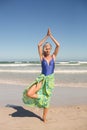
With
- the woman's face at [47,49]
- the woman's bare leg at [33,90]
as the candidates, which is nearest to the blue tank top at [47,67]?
the woman's face at [47,49]

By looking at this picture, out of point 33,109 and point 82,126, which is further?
point 33,109

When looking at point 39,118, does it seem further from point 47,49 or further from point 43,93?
point 47,49

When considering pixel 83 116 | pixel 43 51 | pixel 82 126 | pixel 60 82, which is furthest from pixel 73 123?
pixel 60 82

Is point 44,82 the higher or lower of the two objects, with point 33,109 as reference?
higher

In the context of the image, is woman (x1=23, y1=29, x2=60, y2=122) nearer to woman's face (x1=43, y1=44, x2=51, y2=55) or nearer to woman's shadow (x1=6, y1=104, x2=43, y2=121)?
woman's face (x1=43, y1=44, x2=51, y2=55)

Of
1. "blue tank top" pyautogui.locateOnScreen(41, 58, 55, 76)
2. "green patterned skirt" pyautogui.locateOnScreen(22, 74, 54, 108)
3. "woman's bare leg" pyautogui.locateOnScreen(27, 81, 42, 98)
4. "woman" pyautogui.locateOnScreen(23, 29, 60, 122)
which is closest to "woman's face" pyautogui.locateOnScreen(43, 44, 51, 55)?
"woman" pyautogui.locateOnScreen(23, 29, 60, 122)

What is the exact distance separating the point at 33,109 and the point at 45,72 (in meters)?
1.86

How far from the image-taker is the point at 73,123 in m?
6.47

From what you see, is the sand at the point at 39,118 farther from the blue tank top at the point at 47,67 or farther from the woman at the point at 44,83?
the blue tank top at the point at 47,67

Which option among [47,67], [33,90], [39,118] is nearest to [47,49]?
[47,67]

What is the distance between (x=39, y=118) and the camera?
6.96m

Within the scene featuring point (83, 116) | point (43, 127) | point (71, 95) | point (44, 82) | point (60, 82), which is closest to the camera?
point (43, 127)

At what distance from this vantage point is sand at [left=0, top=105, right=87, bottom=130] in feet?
20.2

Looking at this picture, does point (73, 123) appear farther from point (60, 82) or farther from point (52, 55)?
point (60, 82)
